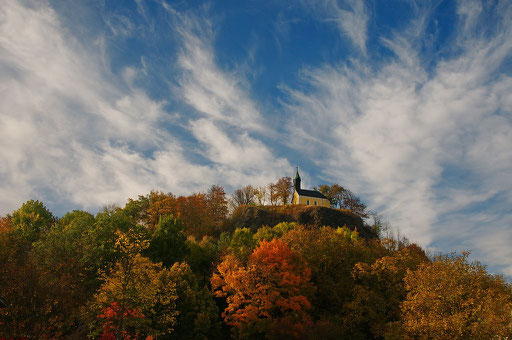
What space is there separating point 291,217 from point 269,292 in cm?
5447

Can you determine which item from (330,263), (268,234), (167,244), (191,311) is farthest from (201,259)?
(330,263)

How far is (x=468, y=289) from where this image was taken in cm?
3086

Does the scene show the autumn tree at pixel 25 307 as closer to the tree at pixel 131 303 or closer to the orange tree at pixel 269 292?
the tree at pixel 131 303

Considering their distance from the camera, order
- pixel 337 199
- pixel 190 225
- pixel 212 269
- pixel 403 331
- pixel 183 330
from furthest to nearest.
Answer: pixel 337 199 < pixel 190 225 < pixel 212 269 < pixel 183 330 < pixel 403 331

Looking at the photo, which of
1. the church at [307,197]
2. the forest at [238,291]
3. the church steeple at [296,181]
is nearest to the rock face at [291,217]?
the church at [307,197]

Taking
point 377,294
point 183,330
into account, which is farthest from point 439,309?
point 183,330

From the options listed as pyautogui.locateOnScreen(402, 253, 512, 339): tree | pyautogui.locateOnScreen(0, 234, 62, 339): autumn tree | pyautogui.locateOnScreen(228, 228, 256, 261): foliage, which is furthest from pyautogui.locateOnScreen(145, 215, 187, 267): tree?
pyautogui.locateOnScreen(402, 253, 512, 339): tree

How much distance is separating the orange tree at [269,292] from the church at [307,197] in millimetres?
74998

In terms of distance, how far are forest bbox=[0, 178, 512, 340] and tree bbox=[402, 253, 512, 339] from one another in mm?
108

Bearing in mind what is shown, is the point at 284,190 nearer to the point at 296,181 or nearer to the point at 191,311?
the point at 296,181

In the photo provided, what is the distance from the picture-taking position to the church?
116m

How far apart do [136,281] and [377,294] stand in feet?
92.5

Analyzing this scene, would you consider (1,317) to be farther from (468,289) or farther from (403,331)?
(468,289)

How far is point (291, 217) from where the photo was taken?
90.9m
